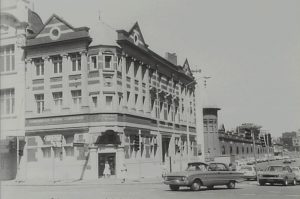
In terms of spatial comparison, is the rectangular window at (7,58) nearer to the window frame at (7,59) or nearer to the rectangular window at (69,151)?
A: the window frame at (7,59)

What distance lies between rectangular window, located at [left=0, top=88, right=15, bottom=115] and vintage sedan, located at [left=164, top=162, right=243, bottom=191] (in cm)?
1343

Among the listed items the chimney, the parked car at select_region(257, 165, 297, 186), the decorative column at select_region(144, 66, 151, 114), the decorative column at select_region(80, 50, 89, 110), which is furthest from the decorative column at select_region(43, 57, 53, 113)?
the parked car at select_region(257, 165, 297, 186)

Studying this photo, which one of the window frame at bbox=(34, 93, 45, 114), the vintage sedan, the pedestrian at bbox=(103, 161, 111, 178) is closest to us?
the vintage sedan

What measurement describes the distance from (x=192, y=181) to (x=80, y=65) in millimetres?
20749

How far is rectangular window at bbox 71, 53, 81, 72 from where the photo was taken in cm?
4250

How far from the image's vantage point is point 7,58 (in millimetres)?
35656

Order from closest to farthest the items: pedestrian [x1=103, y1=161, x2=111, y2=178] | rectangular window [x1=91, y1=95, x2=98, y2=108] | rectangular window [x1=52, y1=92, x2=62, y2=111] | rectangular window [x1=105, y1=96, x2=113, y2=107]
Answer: pedestrian [x1=103, y1=161, x2=111, y2=178] → rectangular window [x1=91, y1=95, x2=98, y2=108] → rectangular window [x1=105, y1=96, x2=113, y2=107] → rectangular window [x1=52, y1=92, x2=62, y2=111]

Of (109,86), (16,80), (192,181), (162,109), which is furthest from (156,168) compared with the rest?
(192,181)

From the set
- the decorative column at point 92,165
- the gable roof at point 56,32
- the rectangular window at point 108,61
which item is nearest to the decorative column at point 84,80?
the gable roof at point 56,32

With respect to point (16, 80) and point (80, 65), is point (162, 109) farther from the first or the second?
point (16, 80)

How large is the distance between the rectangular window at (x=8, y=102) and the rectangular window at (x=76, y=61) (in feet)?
31.8

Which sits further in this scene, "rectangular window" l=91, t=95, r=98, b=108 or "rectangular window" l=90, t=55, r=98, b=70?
"rectangular window" l=90, t=55, r=98, b=70

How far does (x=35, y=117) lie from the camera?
1690 inches

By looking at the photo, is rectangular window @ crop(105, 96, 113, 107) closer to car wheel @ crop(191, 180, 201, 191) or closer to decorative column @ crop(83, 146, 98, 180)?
decorative column @ crop(83, 146, 98, 180)
